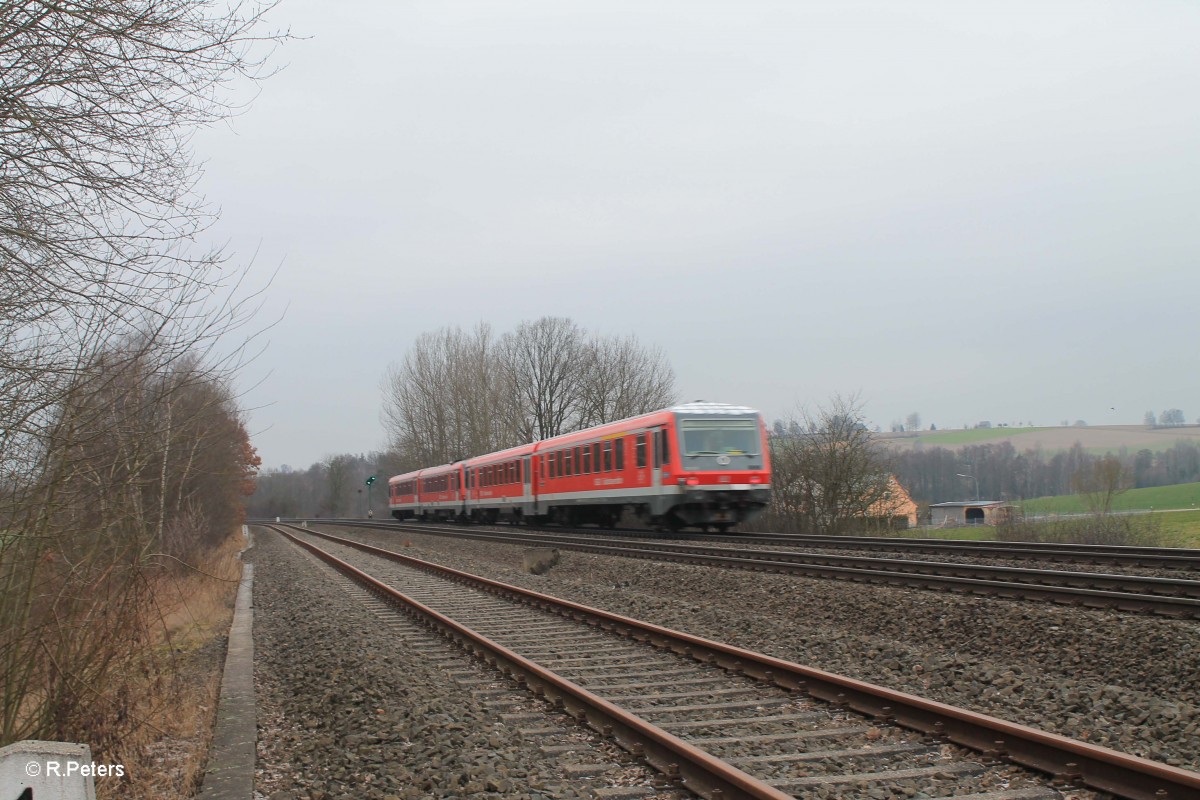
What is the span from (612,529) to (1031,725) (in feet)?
74.6

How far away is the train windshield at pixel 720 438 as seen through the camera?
22328 millimetres

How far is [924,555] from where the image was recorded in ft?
53.4

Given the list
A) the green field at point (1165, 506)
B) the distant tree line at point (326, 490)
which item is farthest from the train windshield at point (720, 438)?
the distant tree line at point (326, 490)

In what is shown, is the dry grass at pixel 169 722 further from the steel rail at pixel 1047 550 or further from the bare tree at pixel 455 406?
the bare tree at pixel 455 406

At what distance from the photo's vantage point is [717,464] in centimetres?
2241

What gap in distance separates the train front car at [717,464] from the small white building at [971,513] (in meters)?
6.32

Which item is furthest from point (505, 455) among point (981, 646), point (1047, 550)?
point (981, 646)

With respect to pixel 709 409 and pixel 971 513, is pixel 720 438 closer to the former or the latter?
pixel 709 409

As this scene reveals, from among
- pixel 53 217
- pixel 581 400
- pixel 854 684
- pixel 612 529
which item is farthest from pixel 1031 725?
pixel 581 400

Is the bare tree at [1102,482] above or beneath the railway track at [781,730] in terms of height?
above

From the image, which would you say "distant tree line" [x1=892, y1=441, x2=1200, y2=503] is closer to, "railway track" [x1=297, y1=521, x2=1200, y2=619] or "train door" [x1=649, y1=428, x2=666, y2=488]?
"train door" [x1=649, y1=428, x2=666, y2=488]

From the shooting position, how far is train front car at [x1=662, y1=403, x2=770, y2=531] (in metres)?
22.2

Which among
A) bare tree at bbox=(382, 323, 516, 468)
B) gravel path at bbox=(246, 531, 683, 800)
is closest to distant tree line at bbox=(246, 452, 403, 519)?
bare tree at bbox=(382, 323, 516, 468)

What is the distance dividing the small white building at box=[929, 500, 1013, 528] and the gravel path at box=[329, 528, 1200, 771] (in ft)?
43.6
